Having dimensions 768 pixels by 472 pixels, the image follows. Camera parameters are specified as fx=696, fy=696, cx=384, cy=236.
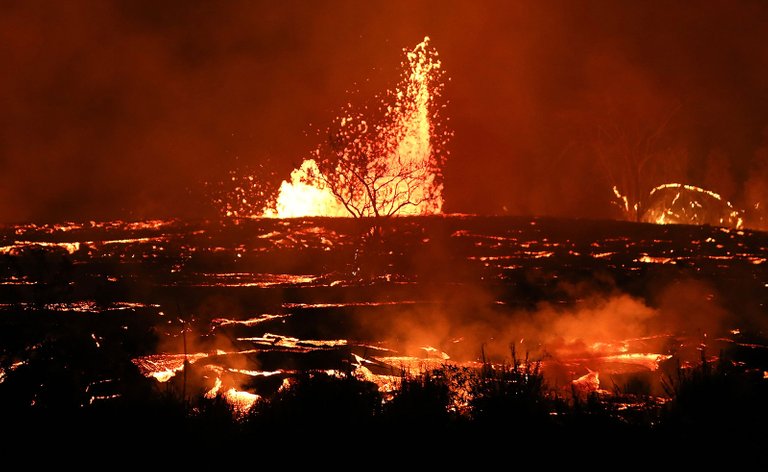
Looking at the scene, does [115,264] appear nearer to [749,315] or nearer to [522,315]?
[522,315]

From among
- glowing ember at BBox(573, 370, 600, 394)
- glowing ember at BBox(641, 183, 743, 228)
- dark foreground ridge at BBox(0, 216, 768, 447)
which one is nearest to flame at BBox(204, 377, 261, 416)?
dark foreground ridge at BBox(0, 216, 768, 447)

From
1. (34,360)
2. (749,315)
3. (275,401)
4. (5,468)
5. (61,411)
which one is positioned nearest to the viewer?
(5,468)

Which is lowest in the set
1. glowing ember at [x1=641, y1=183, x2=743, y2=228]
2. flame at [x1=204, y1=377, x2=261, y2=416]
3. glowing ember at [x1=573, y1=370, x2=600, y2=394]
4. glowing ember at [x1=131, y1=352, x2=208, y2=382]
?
glowing ember at [x1=573, y1=370, x2=600, y2=394]

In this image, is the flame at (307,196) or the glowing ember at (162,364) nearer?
the glowing ember at (162,364)

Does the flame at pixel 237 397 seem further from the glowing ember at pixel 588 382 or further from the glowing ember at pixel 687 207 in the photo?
the glowing ember at pixel 687 207

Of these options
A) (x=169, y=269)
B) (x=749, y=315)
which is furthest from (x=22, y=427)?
(x=749, y=315)

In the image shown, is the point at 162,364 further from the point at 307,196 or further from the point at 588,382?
the point at 307,196

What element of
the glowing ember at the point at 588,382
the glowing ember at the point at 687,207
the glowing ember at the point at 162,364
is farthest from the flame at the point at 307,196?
the glowing ember at the point at 687,207

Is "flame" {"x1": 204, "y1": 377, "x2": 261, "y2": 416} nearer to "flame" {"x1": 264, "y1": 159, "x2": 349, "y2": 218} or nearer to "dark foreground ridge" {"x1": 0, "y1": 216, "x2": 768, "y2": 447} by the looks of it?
"dark foreground ridge" {"x1": 0, "y1": 216, "x2": 768, "y2": 447}

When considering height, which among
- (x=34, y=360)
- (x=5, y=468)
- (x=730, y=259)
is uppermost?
(x=730, y=259)

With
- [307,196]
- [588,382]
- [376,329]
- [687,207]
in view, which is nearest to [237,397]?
[376,329]

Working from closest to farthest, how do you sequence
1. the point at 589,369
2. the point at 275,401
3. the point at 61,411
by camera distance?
the point at 61,411, the point at 275,401, the point at 589,369
